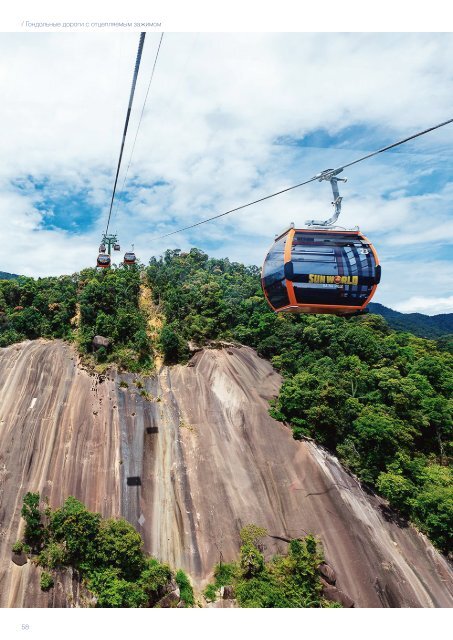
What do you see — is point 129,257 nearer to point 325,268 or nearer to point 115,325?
point 115,325

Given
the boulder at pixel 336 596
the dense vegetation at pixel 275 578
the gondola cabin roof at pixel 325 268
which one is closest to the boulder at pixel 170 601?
the dense vegetation at pixel 275 578

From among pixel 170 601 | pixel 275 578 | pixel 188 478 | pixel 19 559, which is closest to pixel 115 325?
pixel 188 478

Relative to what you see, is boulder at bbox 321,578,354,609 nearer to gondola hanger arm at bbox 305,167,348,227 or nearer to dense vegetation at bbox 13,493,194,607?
dense vegetation at bbox 13,493,194,607

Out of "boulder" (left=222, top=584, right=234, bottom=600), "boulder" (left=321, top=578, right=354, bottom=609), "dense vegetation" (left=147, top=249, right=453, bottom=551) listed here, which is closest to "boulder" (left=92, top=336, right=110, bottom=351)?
"dense vegetation" (left=147, top=249, right=453, bottom=551)

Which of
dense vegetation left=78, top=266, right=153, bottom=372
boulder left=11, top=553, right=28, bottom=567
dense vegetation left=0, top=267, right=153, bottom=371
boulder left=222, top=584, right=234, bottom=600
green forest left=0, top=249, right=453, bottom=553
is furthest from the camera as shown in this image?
dense vegetation left=0, top=267, right=153, bottom=371

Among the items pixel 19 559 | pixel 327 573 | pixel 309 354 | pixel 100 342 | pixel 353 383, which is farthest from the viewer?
pixel 309 354

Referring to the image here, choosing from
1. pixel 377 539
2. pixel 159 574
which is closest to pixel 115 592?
pixel 159 574

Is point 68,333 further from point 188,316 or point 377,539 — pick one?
point 377,539
